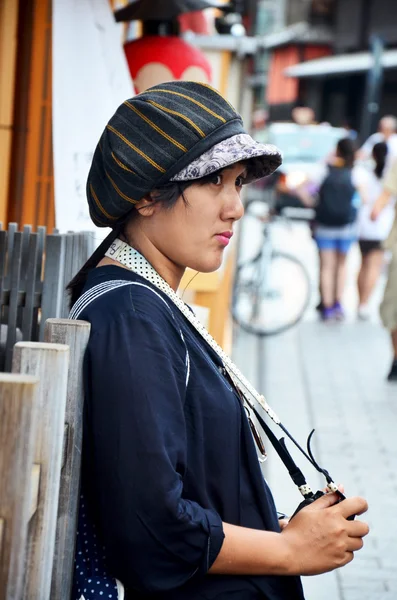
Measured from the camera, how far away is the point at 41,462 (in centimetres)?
163

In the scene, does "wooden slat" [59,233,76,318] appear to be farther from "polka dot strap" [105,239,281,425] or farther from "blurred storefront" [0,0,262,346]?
"polka dot strap" [105,239,281,425]

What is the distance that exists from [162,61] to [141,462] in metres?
3.55

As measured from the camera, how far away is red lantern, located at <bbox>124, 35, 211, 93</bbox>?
4.94m

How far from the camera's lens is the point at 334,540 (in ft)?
6.46

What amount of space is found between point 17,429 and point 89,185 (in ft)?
2.50

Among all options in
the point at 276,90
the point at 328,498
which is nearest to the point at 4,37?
the point at 328,498

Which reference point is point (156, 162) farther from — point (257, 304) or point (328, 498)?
point (257, 304)

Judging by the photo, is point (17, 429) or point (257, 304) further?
point (257, 304)

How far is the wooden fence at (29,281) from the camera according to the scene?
3145 mm

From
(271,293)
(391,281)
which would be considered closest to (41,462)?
(391,281)

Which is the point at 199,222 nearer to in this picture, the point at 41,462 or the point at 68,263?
the point at 41,462

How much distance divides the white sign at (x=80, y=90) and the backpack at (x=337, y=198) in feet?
23.1

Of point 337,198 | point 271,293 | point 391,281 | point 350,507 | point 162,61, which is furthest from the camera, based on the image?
point 337,198

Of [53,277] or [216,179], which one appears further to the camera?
[53,277]
